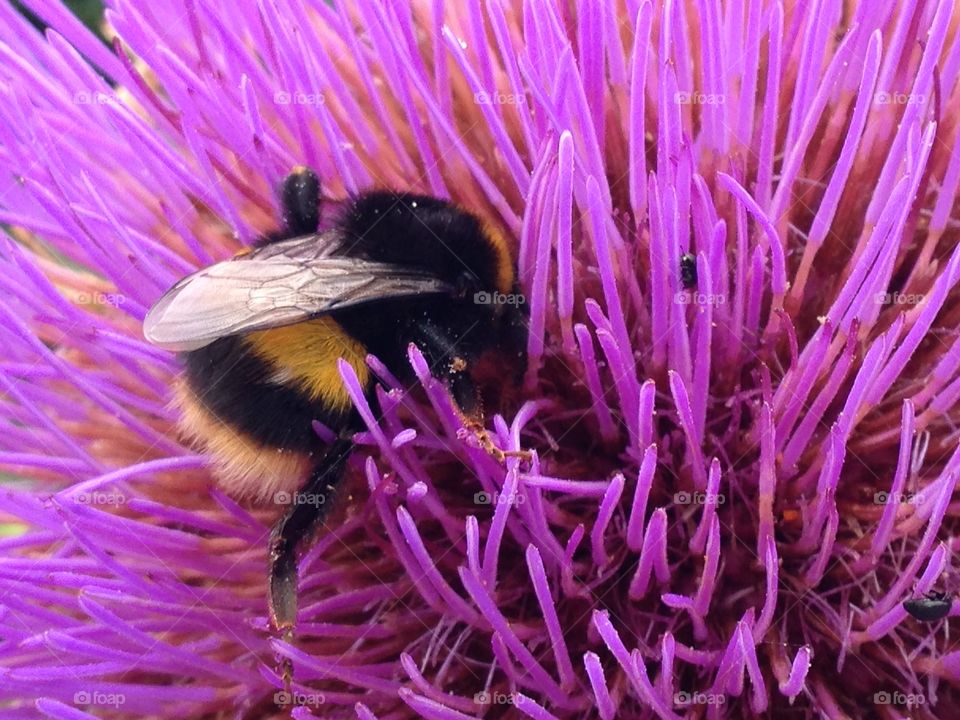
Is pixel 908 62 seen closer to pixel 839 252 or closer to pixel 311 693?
pixel 839 252
